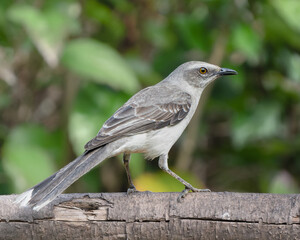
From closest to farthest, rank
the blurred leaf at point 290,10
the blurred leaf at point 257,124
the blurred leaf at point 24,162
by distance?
the blurred leaf at point 24,162 < the blurred leaf at point 290,10 < the blurred leaf at point 257,124

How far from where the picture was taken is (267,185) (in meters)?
7.34

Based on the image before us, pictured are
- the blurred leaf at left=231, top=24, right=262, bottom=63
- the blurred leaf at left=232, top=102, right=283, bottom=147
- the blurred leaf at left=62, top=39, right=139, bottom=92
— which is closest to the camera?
the blurred leaf at left=62, top=39, right=139, bottom=92

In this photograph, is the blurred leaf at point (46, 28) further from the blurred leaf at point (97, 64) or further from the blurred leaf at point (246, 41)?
the blurred leaf at point (246, 41)

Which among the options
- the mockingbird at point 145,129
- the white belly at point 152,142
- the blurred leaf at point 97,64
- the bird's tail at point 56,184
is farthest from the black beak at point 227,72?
the bird's tail at point 56,184

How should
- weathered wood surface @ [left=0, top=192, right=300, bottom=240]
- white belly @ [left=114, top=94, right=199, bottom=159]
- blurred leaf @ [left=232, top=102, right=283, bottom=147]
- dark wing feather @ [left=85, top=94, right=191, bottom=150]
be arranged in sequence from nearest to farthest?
weathered wood surface @ [left=0, top=192, right=300, bottom=240] < dark wing feather @ [left=85, top=94, right=191, bottom=150] < white belly @ [left=114, top=94, right=199, bottom=159] < blurred leaf @ [left=232, top=102, right=283, bottom=147]

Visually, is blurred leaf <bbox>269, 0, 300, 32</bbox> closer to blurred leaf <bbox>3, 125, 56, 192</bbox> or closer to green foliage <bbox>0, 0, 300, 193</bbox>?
green foliage <bbox>0, 0, 300, 193</bbox>

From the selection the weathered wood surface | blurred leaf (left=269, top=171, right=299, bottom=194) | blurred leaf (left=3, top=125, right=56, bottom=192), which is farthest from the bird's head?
blurred leaf (left=269, top=171, right=299, bottom=194)

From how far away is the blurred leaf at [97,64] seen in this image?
6.00 meters

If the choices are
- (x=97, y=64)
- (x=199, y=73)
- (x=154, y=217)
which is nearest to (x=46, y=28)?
(x=97, y=64)

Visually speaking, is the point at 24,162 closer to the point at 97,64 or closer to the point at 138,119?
the point at 97,64

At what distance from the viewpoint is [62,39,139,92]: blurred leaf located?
6.00 metres

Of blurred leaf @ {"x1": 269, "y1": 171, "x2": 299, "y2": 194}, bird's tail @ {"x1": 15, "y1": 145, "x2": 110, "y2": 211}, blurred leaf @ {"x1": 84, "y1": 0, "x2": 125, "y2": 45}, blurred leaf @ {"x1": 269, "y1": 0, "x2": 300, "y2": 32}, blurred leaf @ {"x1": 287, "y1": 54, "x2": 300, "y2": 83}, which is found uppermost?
blurred leaf @ {"x1": 84, "y1": 0, "x2": 125, "y2": 45}

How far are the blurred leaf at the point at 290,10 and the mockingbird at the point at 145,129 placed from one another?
161 cm

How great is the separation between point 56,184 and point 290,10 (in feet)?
13.2
